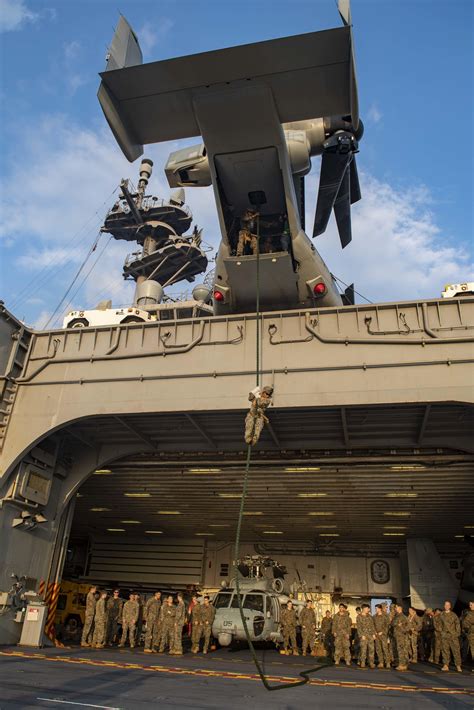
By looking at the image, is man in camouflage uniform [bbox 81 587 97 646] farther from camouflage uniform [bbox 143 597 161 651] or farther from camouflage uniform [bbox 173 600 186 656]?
camouflage uniform [bbox 173 600 186 656]

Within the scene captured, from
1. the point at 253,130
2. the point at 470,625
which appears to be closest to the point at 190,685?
the point at 470,625

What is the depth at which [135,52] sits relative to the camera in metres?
11.2

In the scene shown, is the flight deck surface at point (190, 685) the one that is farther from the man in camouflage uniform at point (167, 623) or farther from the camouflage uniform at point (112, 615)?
the camouflage uniform at point (112, 615)

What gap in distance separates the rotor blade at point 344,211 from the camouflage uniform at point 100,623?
571 inches

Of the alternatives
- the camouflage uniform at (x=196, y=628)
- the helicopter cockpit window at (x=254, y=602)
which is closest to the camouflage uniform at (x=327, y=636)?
the helicopter cockpit window at (x=254, y=602)

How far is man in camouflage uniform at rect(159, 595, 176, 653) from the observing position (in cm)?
1318

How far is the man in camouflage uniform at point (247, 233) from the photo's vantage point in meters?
13.7

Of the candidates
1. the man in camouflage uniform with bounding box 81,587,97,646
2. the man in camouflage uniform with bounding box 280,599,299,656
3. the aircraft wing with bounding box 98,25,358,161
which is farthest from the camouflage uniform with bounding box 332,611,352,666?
the aircraft wing with bounding box 98,25,358,161

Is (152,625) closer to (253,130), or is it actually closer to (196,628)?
(196,628)

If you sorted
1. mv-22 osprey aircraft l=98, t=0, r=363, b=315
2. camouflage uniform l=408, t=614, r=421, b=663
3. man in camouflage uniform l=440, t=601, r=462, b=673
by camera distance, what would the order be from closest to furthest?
mv-22 osprey aircraft l=98, t=0, r=363, b=315 < man in camouflage uniform l=440, t=601, r=462, b=673 < camouflage uniform l=408, t=614, r=421, b=663

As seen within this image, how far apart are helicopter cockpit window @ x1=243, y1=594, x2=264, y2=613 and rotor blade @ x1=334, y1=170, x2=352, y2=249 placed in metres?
12.8

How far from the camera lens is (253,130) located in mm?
11680

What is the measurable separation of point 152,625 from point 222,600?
355cm

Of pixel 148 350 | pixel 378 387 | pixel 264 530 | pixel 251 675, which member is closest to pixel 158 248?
pixel 264 530
